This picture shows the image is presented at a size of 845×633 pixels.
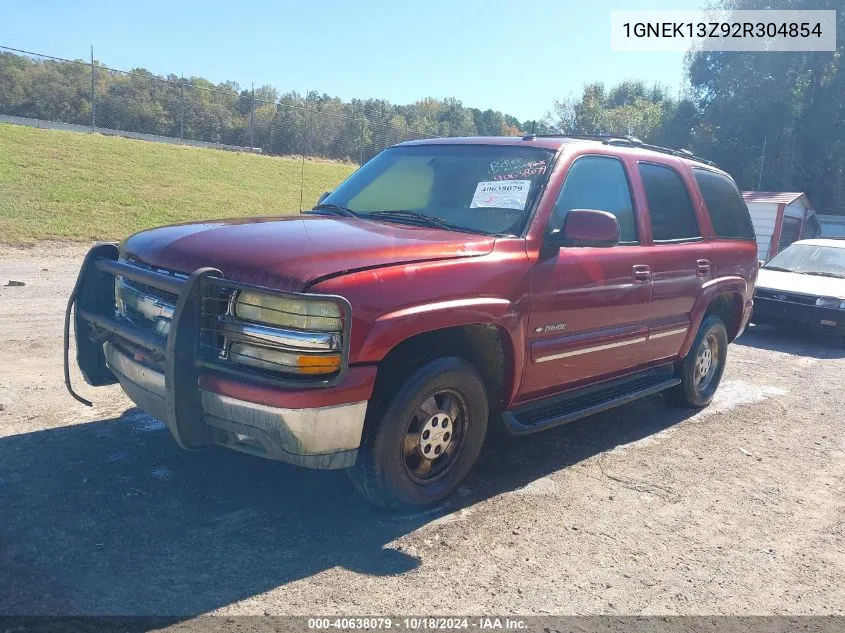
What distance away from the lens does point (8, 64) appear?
964 inches

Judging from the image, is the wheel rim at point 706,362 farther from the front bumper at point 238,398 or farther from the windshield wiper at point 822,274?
the windshield wiper at point 822,274

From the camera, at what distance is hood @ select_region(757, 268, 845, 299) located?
33.2 feet

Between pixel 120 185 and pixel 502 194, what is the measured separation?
699 inches

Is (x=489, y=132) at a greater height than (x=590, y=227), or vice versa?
(x=489, y=132)

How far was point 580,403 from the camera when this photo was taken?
4.81 meters

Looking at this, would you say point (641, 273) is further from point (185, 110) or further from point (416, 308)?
point (185, 110)

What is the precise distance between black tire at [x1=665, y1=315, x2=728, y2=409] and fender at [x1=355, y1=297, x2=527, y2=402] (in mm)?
2475

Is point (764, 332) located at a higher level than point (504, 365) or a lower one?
lower

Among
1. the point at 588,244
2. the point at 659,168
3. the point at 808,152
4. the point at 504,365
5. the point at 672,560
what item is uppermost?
the point at 808,152

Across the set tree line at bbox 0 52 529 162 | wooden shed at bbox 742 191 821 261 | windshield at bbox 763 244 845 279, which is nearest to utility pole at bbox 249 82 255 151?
tree line at bbox 0 52 529 162

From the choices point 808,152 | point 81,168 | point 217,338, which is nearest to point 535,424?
point 217,338

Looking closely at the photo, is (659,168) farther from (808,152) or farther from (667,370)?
(808,152)

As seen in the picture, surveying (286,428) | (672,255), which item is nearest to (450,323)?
(286,428)

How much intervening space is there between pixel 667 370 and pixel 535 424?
6.54 ft
